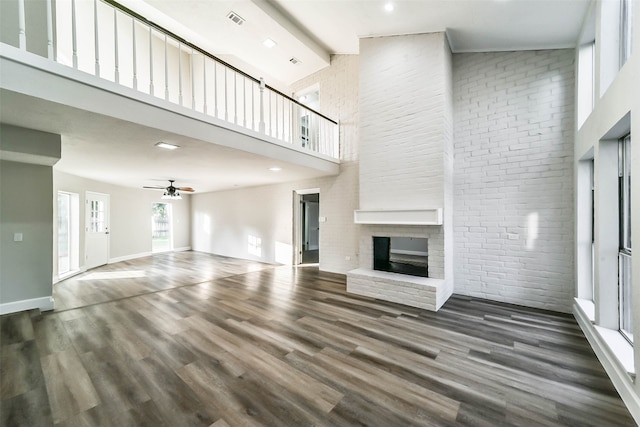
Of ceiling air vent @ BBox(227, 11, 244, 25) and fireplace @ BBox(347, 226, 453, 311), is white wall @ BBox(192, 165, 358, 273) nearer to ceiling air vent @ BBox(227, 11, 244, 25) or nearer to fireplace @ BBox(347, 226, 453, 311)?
fireplace @ BBox(347, 226, 453, 311)

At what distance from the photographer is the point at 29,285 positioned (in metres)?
3.77

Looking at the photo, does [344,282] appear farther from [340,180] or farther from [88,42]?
[88,42]

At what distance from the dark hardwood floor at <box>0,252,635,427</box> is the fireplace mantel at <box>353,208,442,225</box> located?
1324 mm

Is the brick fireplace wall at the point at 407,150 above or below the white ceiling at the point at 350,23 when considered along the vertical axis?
below

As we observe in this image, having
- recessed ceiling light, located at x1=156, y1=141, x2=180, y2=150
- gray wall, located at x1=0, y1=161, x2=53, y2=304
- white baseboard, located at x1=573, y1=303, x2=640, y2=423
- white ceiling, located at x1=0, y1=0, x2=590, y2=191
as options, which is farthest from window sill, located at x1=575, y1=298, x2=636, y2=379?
gray wall, located at x1=0, y1=161, x2=53, y2=304

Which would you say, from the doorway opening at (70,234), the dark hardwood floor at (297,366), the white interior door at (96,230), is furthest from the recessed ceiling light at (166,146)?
the white interior door at (96,230)

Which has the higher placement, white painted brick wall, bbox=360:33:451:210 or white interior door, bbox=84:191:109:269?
white painted brick wall, bbox=360:33:451:210

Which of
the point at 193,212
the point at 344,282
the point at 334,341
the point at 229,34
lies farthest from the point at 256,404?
the point at 193,212

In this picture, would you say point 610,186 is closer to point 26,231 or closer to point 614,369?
point 614,369

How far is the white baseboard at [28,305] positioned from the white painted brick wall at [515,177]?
646 cm

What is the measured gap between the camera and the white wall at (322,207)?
19.3 ft

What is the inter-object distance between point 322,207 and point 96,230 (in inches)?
247

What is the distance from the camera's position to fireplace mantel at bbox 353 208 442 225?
154 inches

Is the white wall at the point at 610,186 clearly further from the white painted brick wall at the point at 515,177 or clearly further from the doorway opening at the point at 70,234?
the doorway opening at the point at 70,234
